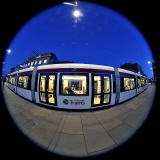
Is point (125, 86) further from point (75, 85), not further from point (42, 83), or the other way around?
point (42, 83)

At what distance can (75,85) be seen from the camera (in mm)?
2076

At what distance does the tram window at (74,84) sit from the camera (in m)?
2.10

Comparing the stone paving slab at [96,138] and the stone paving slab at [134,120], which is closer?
the stone paving slab at [96,138]

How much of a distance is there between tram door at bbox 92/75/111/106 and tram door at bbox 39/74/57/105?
1788mm

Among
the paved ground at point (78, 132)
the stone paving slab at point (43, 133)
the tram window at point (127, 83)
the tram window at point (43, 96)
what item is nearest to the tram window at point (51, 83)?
the tram window at point (43, 96)

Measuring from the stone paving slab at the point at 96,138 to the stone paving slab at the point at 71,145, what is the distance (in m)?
0.11

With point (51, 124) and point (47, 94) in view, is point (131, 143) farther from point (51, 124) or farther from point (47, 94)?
point (47, 94)

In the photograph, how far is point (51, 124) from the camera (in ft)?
5.15

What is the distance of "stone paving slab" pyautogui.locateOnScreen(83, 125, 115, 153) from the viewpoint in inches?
42.7

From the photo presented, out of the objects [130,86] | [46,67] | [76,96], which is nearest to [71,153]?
[76,96]

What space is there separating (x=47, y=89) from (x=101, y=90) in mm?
2593

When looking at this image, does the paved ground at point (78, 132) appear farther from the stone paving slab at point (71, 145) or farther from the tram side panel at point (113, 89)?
the tram side panel at point (113, 89)

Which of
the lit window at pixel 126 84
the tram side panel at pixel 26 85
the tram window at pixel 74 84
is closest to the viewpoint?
the tram window at pixel 74 84

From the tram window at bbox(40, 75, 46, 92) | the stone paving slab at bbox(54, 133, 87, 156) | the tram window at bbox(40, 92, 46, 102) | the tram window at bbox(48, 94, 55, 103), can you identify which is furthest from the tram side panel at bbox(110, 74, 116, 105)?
the tram window at bbox(40, 92, 46, 102)
